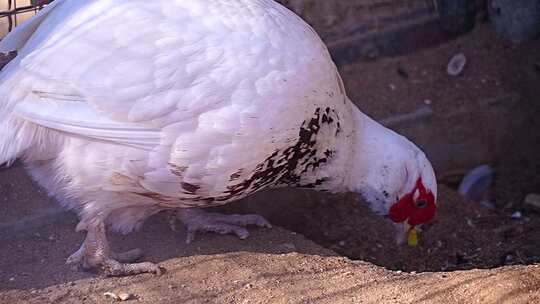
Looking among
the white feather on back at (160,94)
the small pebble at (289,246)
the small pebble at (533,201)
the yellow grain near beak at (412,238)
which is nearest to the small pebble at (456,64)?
the small pebble at (533,201)

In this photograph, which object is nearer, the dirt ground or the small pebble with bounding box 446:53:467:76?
the dirt ground

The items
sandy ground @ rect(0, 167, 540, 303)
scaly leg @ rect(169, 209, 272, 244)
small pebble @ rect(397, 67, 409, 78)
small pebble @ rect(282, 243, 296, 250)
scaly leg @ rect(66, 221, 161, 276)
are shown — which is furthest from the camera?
small pebble @ rect(397, 67, 409, 78)

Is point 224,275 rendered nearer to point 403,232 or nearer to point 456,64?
point 403,232

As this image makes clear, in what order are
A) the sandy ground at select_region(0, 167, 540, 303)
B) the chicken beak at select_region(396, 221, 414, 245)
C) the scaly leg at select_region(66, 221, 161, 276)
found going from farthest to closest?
the chicken beak at select_region(396, 221, 414, 245)
the scaly leg at select_region(66, 221, 161, 276)
the sandy ground at select_region(0, 167, 540, 303)

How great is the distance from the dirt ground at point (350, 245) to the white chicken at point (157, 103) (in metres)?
0.25

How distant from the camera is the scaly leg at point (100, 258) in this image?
143 inches

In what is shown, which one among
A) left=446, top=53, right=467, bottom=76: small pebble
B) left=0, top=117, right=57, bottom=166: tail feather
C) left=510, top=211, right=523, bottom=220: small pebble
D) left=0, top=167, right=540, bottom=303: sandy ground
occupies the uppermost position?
left=0, top=117, right=57, bottom=166: tail feather

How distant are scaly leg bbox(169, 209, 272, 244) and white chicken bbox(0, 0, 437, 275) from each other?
381 mm

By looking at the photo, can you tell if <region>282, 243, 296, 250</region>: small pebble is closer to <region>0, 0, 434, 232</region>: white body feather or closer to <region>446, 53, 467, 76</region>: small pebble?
<region>0, 0, 434, 232</region>: white body feather

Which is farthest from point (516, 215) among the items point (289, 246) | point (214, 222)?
point (214, 222)

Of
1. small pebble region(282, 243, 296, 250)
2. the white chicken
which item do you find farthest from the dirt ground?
the white chicken

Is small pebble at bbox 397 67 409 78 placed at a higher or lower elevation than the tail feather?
lower

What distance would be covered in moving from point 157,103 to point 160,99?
2cm

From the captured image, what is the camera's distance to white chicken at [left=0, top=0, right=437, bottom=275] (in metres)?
3.33
